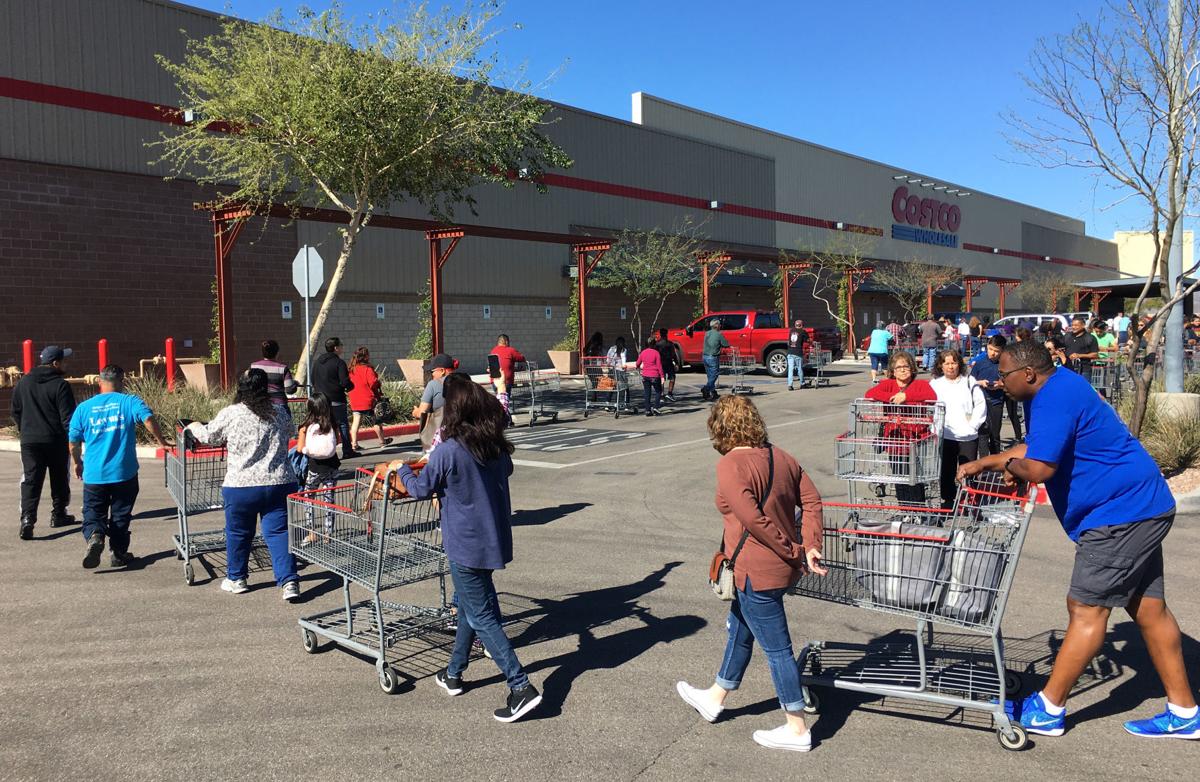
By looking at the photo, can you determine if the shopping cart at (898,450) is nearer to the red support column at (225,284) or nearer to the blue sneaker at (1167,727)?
the blue sneaker at (1167,727)

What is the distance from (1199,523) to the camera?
29.7 ft

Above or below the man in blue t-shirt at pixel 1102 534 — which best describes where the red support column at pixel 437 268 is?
above

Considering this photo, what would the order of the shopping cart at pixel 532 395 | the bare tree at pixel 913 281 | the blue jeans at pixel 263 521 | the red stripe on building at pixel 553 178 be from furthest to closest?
the bare tree at pixel 913 281 → the red stripe on building at pixel 553 178 → the shopping cart at pixel 532 395 → the blue jeans at pixel 263 521

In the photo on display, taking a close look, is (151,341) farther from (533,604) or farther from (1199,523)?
(1199,523)

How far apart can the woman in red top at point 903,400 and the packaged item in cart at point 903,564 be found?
3.93 m

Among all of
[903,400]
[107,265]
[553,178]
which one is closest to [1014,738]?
[903,400]

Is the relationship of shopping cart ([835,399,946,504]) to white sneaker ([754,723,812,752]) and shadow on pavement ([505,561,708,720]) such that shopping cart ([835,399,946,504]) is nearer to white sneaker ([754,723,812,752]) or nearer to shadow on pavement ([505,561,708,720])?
shadow on pavement ([505,561,708,720])

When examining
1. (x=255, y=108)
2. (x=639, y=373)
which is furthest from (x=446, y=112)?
(x=639, y=373)

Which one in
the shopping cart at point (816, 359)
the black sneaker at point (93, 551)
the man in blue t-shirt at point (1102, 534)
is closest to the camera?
the man in blue t-shirt at point (1102, 534)

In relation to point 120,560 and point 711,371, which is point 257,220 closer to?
point 711,371

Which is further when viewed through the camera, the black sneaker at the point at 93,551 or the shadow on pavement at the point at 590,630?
the black sneaker at the point at 93,551

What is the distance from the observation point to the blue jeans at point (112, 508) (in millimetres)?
7445

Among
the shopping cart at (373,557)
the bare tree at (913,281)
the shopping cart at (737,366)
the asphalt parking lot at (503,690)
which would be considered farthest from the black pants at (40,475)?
the bare tree at (913,281)

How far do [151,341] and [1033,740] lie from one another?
20319mm
